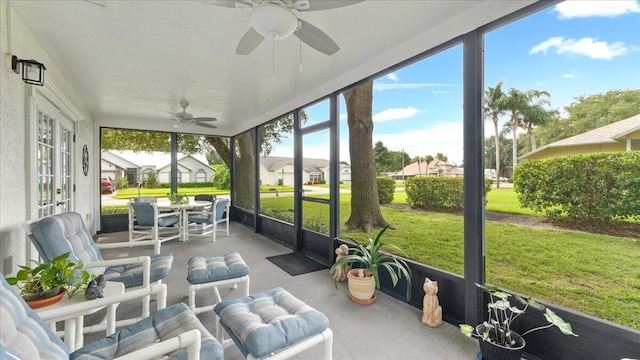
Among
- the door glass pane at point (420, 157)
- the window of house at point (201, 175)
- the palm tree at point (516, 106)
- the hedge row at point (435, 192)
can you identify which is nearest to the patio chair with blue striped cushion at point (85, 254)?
the door glass pane at point (420, 157)

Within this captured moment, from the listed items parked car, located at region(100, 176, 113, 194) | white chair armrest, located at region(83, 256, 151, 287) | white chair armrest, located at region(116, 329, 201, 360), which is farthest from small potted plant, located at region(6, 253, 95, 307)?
parked car, located at region(100, 176, 113, 194)

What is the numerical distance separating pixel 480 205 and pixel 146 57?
3731 mm

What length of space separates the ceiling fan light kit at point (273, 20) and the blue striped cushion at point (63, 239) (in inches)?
79.1

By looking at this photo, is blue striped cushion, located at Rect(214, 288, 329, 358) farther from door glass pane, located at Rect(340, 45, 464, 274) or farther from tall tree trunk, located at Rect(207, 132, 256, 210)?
tall tree trunk, located at Rect(207, 132, 256, 210)

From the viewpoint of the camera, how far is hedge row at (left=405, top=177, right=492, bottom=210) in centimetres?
268

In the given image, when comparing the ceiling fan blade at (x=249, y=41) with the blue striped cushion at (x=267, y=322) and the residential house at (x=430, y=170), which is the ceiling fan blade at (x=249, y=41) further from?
the residential house at (x=430, y=170)

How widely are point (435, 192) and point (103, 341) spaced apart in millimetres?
2998

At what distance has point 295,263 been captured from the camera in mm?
3850

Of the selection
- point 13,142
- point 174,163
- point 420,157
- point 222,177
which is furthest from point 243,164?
point 420,157

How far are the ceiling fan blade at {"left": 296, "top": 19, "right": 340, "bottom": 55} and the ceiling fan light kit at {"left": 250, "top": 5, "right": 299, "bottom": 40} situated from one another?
0.24 metres

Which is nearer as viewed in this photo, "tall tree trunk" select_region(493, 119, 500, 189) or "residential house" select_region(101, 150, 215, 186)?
"tall tree trunk" select_region(493, 119, 500, 189)

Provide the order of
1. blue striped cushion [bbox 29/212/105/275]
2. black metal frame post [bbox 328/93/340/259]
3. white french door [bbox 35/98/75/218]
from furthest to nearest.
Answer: black metal frame post [bbox 328/93/340/259], white french door [bbox 35/98/75/218], blue striped cushion [bbox 29/212/105/275]

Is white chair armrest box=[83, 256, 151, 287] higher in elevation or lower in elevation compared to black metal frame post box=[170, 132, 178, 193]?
lower

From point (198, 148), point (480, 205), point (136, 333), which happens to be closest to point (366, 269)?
point (480, 205)
